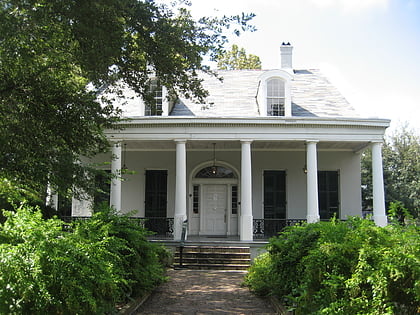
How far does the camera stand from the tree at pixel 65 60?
6.96 meters

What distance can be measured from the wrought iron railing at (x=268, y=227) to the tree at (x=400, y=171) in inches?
519

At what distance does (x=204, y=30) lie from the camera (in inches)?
353

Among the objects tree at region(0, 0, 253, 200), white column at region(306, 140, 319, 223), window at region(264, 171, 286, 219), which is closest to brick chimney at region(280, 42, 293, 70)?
window at region(264, 171, 286, 219)

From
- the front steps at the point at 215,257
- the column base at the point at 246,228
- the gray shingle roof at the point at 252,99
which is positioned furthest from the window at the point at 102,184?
the column base at the point at 246,228

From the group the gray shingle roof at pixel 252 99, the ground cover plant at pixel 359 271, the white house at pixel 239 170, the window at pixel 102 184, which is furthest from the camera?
the white house at pixel 239 170

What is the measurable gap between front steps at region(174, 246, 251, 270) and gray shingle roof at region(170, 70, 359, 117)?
4.75 m

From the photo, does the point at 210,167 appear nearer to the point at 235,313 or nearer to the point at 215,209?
the point at 215,209

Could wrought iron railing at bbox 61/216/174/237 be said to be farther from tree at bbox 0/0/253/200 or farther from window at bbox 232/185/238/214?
tree at bbox 0/0/253/200

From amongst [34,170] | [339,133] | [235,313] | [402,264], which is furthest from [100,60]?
[339,133]

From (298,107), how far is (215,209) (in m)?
5.43

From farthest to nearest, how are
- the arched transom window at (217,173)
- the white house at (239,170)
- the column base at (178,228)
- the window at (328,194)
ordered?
the arched transom window at (217,173)
the window at (328,194)
the white house at (239,170)
the column base at (178,228)

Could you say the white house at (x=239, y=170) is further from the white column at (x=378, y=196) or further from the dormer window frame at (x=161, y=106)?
the white column at (x=378, y=196)

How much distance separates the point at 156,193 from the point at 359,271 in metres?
13.4

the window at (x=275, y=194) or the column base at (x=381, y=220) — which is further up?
the window at (x=275, y=194)
